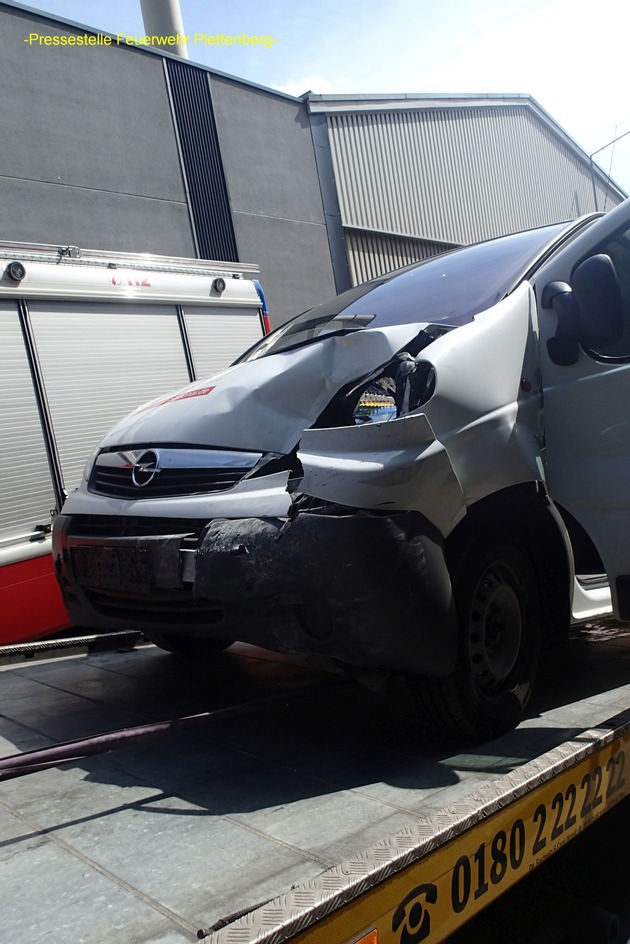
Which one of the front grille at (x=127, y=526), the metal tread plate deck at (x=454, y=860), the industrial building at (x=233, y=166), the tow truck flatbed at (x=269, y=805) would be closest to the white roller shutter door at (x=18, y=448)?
the tow truck flatbed at (x=269, y=805)

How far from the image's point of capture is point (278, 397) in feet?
9.72

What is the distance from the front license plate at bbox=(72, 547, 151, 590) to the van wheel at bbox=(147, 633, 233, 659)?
86 centimetres

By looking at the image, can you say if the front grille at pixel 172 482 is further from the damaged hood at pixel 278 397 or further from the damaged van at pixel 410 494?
the damaged hood at pixel 278 397

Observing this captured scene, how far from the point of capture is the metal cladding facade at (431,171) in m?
16.3

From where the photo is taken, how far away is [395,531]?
2436 mm

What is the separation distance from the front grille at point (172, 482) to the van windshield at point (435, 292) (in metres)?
0.66

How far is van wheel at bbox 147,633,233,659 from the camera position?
3.95 metres

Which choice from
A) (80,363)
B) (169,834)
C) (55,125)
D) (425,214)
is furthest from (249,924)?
(425,214)

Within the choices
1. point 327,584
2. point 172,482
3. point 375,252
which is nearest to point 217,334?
point 172,482

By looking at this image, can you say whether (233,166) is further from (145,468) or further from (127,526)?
(127,526)

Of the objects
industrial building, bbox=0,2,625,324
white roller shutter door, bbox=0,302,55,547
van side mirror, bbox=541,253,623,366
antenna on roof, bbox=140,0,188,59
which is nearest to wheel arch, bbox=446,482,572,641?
van side mirror, bbox=541,253,623,366

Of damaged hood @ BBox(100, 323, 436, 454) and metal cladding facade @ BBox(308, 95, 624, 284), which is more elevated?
metal cladding facade @ BBox(308, 95, 624, 284)

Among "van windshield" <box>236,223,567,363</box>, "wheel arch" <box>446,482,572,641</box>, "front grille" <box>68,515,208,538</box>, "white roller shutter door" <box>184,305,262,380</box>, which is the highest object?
"white roller shutter door" <box>184,305,262,380</box>

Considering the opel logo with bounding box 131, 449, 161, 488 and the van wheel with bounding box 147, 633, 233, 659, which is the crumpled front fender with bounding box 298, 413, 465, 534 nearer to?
the opel logo with bounding box 131, 449, 161, 488
